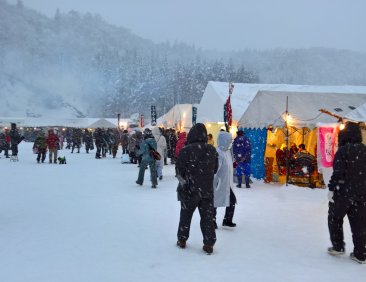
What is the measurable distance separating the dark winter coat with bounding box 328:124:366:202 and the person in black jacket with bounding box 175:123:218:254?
150 centimetres

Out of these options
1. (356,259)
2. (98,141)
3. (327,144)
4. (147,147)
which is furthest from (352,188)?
(98,141)

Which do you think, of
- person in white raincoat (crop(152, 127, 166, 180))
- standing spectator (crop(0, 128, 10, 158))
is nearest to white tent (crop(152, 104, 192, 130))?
standing spectator (crop(0, 128, 10, 158))

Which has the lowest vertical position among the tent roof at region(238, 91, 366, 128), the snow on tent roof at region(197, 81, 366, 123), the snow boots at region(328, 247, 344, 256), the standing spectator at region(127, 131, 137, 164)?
the snow boots at region(328, 247, 344, 256)

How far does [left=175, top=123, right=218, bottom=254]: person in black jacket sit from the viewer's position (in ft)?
17.3

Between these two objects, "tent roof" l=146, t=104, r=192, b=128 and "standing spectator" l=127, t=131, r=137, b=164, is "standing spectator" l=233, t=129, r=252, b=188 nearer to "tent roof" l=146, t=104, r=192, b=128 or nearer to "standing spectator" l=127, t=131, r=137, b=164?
"standing spectator" l=127, t=131, r=137, b=164

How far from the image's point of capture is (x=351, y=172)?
16.2ft

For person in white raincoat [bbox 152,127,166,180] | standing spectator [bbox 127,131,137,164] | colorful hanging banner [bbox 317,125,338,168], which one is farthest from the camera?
standing spectator [bbox 127,131,137,164]

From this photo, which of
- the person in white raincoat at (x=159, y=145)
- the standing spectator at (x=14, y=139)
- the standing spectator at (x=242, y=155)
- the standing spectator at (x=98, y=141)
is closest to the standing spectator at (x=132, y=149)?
the standing spectator at (x=98, y=141)

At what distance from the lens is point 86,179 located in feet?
42.5

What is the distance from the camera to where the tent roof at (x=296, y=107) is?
12.5 meters

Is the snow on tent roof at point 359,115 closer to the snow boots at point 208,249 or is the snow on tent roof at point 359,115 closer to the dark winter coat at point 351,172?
the dark winter coat at point 351,172

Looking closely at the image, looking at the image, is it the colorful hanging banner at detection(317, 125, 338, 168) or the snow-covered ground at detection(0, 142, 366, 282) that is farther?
the colorful hanging banner at detection(317, 125, 338, 168)

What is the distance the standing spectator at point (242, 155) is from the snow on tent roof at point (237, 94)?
247 inches

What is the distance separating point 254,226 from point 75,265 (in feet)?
10.6
